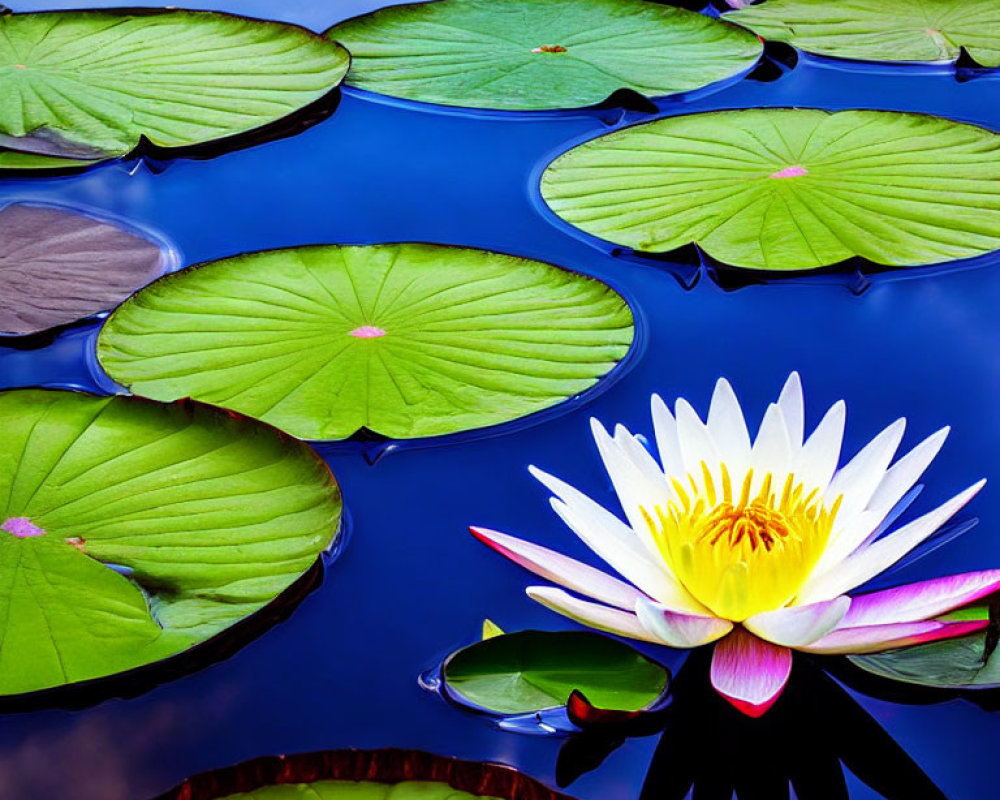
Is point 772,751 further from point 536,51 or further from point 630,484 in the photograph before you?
point 536,51

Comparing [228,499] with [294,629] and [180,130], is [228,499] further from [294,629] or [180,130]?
[180,130]

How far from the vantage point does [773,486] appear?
1248 mm

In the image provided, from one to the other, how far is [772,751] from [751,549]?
187 millimetres

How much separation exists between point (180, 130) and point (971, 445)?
156 cm

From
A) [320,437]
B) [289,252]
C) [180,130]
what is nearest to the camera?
[320,437]

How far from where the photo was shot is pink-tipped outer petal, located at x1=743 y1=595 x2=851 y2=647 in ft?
3.35

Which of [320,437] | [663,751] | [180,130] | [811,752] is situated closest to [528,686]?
[663,751]

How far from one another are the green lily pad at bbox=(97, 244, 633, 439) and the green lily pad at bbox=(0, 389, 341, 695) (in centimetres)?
10

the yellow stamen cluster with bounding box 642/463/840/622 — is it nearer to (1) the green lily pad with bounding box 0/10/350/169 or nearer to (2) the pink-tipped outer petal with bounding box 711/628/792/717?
(2) the pink-tipped outer petal with bounding box 711/628/792/717

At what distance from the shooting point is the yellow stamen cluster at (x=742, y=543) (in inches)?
43.3

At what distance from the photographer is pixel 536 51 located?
256 centimetres

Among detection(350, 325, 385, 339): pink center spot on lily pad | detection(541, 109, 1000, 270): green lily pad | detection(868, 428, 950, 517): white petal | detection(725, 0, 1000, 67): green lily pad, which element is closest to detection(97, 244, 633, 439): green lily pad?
detection(350, 325, 385, 339): pink center spot on lily pad

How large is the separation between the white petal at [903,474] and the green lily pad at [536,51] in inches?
52.6

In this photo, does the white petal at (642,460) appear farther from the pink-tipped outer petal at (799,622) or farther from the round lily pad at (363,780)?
the round lily pad at (363,780)
